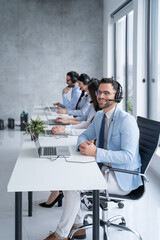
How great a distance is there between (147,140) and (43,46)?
6.78 meters

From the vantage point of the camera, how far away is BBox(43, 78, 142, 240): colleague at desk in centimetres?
245

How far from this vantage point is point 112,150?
2697 millimetres

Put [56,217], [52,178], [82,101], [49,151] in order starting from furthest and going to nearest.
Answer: [82,101], [56,217], [49,151], [52,178]

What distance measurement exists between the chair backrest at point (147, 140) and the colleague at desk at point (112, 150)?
57 mm

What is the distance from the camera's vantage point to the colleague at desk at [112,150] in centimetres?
245

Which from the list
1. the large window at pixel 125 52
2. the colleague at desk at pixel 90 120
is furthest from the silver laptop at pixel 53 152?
the large window at pixel 125 52

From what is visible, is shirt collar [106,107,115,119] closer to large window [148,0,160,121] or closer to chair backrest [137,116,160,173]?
chair backrest [137,116,160,173]

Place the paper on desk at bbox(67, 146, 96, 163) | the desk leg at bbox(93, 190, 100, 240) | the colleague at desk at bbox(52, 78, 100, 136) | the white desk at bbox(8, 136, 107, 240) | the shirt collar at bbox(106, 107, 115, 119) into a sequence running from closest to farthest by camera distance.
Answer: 1. the white desk at bbox(8, 136, 107, 240)
2. the desk leg at bbox(93, 190, 100, 240)
3. the paper on desk at bbox(67, 146, 96, 163)
4. the shirt collar at bbox(106, 107, 115, 119)
5. the colleague at desk at bbox(52, 78, 100, 136)

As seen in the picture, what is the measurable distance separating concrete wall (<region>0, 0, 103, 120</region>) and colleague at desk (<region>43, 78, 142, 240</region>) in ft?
20.9

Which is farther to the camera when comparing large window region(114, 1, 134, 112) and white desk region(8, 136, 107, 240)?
large window region(114, 1, 134, 112)

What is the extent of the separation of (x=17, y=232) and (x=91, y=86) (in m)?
2.02

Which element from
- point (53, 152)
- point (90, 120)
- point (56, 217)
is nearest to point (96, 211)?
point (53, 152)

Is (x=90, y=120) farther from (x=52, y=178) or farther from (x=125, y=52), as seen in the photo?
(x=125, y=52)

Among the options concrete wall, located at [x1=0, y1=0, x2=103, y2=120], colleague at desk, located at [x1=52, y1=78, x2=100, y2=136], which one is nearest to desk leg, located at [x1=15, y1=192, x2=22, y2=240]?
colleague at desk, located at [x1=52, y1=78, x2=100, y2=136]
